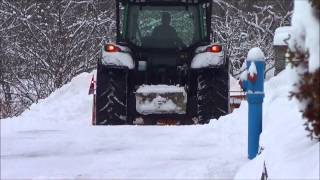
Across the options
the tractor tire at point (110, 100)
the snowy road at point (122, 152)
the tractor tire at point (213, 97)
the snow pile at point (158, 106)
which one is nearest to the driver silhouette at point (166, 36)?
the tractor tire at point (213, 97)

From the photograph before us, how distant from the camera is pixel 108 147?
19.7 feet

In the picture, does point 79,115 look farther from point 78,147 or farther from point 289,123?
point 289,123

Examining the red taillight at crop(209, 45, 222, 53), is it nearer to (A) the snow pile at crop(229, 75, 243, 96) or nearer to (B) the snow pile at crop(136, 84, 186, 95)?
(B) the snow pile at crop(136, 84, 186, 95)

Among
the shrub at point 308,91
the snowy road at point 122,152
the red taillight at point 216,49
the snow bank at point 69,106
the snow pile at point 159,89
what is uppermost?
the red taillight at point 216,49

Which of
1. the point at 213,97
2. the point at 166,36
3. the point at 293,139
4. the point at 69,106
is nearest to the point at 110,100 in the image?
the point at 213,97

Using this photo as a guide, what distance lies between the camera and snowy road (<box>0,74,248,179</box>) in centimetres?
498

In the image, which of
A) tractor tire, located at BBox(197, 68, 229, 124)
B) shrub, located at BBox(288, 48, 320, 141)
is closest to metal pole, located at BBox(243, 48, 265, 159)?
shrub, located at BBox(288, 48, 320, 141)

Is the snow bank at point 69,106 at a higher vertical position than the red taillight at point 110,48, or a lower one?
lower

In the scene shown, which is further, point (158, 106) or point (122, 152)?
point (158, 106)

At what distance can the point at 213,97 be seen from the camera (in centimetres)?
820

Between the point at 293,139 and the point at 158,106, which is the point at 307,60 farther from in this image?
the point at 158,106

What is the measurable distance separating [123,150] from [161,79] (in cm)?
272

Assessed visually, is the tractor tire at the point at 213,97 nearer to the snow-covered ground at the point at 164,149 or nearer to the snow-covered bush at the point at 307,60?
the snow-covered ground at the point at 164,149

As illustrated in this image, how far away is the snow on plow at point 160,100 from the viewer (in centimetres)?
789
